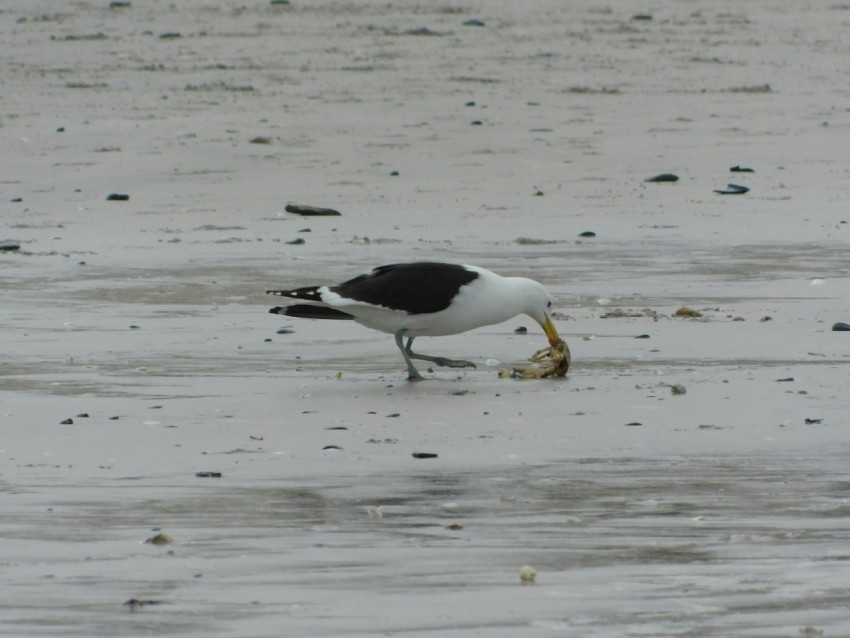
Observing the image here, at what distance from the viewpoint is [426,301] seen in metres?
8.88

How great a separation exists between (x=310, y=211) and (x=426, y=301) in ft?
21.9

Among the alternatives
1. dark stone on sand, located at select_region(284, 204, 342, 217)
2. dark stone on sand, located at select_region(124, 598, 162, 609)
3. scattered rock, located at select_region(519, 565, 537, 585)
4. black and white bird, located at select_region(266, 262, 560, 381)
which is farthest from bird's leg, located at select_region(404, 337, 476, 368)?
dark stone on sand, located at select_region(284, 204, 342, 217)

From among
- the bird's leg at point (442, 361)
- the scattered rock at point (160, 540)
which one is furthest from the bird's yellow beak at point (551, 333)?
the scattered rock at point (160, 540)

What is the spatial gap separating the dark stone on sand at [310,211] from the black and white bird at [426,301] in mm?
6177

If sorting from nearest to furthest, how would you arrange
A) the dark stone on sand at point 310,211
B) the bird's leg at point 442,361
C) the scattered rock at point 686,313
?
the bird's leg at point 442,361, the scattered rock at point 686,313, the dark stone on sand at point 310,211

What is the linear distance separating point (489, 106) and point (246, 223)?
5701 mm

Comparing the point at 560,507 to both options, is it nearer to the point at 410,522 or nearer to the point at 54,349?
the point at 410,522

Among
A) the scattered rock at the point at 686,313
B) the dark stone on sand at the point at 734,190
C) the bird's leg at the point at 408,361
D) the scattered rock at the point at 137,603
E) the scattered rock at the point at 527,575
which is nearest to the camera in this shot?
the scattered rock at the point at 137,603

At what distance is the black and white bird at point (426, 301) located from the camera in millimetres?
8898

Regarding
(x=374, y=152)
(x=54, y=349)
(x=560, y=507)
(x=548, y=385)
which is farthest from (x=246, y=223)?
(x=560, y=507)

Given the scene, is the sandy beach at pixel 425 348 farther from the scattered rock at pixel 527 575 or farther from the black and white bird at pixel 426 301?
the black and white bird at pixel 426 301

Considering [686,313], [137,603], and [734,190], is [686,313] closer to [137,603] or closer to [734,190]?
[734,190]

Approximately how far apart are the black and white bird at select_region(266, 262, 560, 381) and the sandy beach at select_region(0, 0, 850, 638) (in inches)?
10.8

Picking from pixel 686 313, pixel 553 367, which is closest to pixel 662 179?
pixel 686 313
